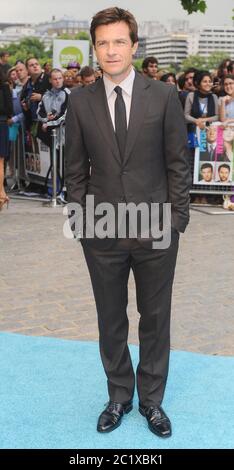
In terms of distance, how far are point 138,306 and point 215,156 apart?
22.6 ft

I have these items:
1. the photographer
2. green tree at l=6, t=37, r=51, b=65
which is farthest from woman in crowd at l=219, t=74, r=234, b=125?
green tree at l=6, t=37, r=51, b=65

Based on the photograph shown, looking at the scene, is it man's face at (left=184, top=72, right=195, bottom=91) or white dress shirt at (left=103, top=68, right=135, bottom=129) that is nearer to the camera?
white dress shirt at (left=103, top=68, right=135, bottom=129)

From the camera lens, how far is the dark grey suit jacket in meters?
3.12

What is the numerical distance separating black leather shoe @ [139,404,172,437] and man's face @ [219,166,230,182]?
697 cm

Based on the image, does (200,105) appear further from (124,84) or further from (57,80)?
(124,84)

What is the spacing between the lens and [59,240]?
8.06 metres

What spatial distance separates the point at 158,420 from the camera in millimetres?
3455

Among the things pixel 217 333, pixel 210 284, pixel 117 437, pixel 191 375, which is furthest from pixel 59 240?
pixel 117 437

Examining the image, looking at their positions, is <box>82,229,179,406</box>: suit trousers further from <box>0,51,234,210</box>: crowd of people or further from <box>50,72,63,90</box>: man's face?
<box>50,72,63,90</box>: man's face

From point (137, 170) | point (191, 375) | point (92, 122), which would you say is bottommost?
point (191, 375)

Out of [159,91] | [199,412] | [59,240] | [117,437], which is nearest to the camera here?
[159,91]

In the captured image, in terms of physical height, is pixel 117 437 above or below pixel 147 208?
below

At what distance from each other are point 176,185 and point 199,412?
137 cm
